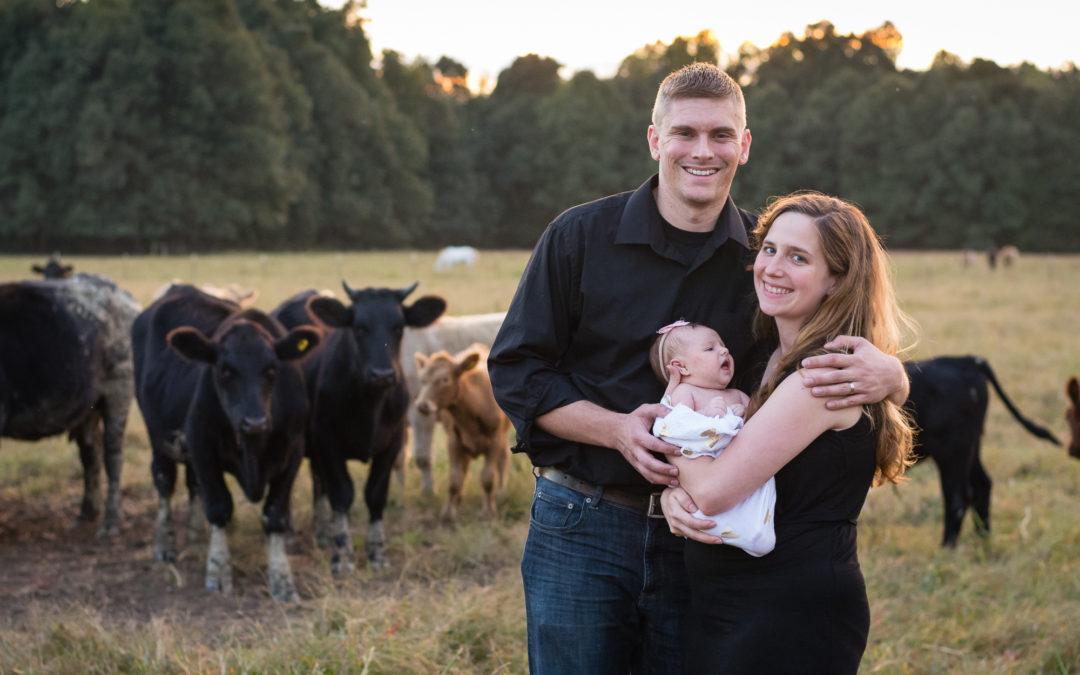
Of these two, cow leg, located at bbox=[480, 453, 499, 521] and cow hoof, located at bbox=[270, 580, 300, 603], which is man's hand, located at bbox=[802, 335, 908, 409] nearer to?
cow hoof, located at bbox=[270, 580, 300, 603]

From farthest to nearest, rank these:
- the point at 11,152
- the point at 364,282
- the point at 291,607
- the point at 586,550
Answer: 1. the point at 11,152
2. the point at 364,282
3. the point at 291,607
4. the point at 586,550

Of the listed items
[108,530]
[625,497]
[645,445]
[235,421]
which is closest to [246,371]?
[235,421]

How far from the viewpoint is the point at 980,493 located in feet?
24.4

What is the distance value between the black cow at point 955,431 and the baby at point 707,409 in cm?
473

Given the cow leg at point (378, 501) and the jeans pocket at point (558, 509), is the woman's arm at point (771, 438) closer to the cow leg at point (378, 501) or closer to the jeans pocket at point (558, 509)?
the jeans pocket at point (558, 509)

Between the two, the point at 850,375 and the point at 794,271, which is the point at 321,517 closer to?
the point at 794,271

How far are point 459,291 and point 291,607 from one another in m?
18.6

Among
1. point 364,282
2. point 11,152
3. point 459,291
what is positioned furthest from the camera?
point 11,152

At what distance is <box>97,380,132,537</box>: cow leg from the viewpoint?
25.0 feet

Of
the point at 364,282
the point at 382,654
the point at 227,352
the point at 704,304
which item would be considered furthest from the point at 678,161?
the point at 364,282

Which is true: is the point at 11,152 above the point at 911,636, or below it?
above

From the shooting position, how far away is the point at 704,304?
3.07m

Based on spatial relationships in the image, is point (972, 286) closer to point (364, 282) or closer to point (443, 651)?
point (364, 282)

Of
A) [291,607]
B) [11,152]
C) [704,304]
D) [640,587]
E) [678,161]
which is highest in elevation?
[11,152]
